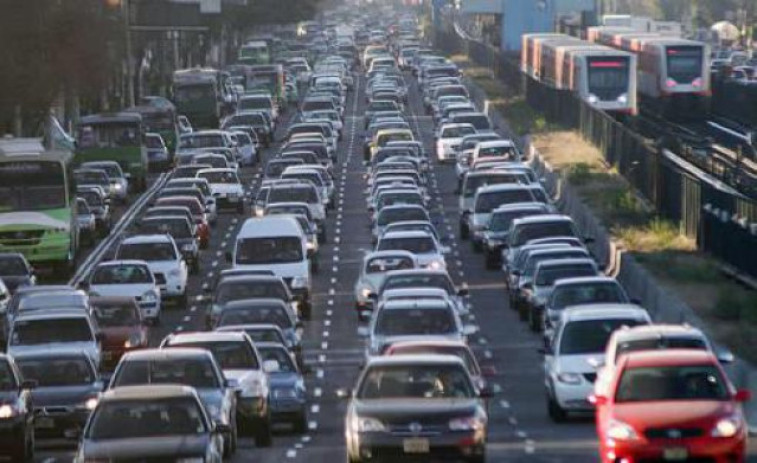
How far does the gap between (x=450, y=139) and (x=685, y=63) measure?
10311mm

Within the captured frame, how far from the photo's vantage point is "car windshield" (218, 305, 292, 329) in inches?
1524

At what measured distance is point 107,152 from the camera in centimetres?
7688

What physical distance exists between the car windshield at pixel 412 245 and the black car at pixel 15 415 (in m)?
21.4

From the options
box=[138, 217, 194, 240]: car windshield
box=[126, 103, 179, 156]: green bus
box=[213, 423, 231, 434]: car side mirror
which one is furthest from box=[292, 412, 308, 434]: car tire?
box=[126, 103, 179, 156]: green bus

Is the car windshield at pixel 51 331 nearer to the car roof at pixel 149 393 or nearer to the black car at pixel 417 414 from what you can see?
the black car at pixel 417 414

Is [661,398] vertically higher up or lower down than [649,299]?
higher up

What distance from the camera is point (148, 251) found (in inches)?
2052

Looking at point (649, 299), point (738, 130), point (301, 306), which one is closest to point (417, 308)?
point (649, 299)

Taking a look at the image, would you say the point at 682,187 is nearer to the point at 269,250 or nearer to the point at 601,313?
the point at 269,250

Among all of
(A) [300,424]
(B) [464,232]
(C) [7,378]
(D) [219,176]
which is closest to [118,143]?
(D) [219,176]

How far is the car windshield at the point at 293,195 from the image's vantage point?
63.5 m

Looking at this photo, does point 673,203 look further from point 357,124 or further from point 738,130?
point 357,124

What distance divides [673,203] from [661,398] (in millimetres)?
32133

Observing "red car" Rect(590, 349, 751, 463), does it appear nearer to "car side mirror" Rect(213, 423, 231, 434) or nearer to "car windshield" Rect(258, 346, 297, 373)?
"car side mirror" Rect(213, 423, 231, 434)
